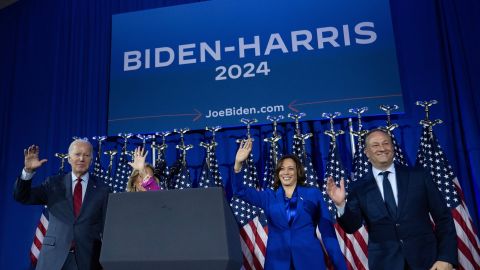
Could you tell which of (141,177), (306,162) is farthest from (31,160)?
(306,162)

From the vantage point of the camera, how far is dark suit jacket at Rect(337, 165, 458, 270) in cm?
230

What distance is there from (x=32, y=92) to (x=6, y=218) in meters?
1.51

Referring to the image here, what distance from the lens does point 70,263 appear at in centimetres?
271

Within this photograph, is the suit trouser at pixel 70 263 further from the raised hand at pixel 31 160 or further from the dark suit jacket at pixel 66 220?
the raised hand at pixel 31 160

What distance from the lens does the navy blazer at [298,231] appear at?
2.79 m

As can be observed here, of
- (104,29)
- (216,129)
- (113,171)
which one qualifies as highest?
(104,29)

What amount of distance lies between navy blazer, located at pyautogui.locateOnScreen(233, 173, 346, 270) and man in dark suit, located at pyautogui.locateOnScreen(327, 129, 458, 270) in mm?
379

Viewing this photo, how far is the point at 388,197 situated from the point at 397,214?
11 cm

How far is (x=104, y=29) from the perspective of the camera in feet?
18.3

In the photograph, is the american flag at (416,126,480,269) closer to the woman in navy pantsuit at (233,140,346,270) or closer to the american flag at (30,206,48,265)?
the woman in navy pantsuit at (233,140,346,270)

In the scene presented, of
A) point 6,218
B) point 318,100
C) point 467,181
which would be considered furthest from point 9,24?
point 467,181

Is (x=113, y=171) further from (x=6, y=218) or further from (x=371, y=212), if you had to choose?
(x=371, y=212)

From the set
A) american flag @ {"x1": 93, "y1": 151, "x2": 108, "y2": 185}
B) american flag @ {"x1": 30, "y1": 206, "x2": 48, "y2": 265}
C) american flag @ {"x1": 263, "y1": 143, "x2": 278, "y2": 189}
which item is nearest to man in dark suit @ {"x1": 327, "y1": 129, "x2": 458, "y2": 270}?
american flag @ {"x1": 263, "y1": 143, "x2": 278, "y2": 189}

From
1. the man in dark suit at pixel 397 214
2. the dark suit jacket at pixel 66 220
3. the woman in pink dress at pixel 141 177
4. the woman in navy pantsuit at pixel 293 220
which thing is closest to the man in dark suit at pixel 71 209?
the dark suit jacket at pixel 66 220
